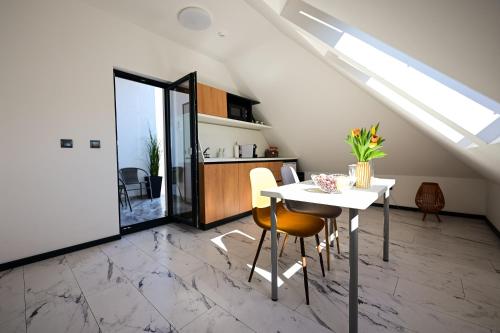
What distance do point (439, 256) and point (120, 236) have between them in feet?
12.3

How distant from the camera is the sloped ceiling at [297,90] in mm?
2473

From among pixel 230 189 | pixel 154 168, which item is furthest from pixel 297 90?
pixel 154 168

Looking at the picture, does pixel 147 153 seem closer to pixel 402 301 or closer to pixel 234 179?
pixel 234 179

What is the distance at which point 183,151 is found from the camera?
319cm

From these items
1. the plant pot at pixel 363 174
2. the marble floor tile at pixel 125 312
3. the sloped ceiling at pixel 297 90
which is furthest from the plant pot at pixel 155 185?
the plant pot at pixel 363 174

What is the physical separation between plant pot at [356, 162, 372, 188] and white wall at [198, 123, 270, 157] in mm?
2599

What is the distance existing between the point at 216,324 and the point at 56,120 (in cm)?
256

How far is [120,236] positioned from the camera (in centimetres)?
271

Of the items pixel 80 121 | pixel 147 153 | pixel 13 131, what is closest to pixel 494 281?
pixel 80 121

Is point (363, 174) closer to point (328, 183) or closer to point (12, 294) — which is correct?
point (328, 183)

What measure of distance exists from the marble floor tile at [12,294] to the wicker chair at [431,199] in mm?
4887

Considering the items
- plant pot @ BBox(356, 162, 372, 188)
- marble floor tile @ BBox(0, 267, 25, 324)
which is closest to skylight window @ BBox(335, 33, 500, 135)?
plant pot @ BBox(356, 162, 372, 188)

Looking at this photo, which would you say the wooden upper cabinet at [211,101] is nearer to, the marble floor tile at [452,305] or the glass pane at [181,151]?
the glass pane at [181,151]

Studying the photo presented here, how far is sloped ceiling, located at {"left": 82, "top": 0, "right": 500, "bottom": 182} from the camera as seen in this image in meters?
2.47
